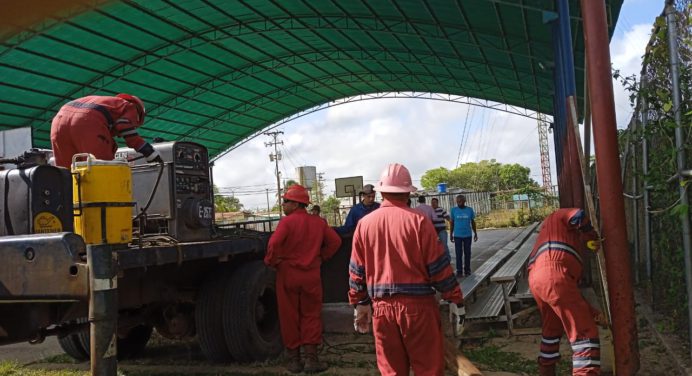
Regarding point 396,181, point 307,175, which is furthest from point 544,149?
A: point 396,181

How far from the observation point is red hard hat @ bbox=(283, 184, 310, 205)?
601cm

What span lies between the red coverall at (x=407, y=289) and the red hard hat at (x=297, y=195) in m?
2.14

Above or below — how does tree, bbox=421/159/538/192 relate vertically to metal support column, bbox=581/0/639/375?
above

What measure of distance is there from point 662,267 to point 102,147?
5.41 meters

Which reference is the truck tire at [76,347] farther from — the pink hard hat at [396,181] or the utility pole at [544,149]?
the utility pole at [544,149]

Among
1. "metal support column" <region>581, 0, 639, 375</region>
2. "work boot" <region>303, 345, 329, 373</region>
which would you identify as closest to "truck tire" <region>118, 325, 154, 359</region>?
"work boot" <region>303, 345, 329, 373</region>

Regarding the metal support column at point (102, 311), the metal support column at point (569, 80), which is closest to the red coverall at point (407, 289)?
the metal support column at point (102, 311)

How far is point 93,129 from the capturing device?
468 cm

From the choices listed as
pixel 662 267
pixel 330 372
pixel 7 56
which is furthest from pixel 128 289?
pixel 7 56

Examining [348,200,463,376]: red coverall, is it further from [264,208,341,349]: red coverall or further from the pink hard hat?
[264,208,341,349]: red coverall

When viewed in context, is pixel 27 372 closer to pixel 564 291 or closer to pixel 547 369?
pixel 547 369

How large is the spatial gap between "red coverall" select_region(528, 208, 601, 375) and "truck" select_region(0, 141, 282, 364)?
9.11 feet

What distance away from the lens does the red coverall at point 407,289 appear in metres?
3.76

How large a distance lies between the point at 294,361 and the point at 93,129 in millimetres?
2880
